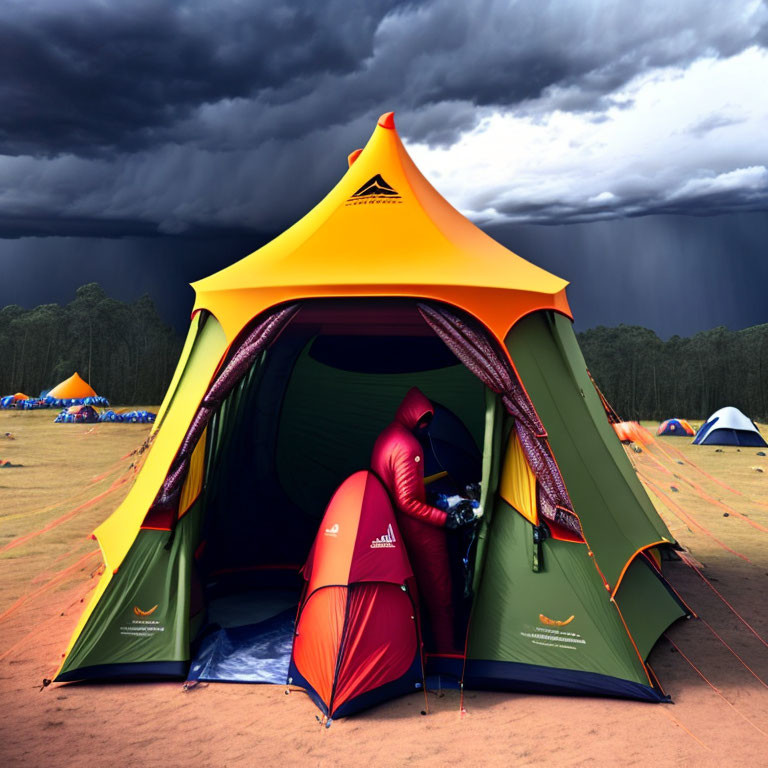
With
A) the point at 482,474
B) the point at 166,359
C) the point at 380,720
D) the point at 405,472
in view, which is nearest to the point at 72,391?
the point at 166,359

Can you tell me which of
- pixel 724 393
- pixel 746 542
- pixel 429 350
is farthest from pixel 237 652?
pixel 724 393

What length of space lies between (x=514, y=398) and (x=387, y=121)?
11.4ft

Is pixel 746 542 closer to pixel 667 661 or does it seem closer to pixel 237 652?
pixel 667 661

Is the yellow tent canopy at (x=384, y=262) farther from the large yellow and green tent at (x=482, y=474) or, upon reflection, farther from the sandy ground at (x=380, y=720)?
the sandy ground at (x=380, y=720)

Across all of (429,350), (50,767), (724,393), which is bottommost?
(724,393)

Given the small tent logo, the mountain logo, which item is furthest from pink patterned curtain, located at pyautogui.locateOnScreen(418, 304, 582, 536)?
the mountain logo

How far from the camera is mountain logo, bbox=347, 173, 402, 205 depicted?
20.3 feet

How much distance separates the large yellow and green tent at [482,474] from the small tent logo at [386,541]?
63cm

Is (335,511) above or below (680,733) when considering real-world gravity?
above

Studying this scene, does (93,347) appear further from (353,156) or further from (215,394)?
(215,394)

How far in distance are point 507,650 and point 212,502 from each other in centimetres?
296

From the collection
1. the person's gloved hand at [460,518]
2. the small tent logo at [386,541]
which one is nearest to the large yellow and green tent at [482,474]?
the person's gloved hand at [460,518]

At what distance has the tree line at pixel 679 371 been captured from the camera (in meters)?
39.7

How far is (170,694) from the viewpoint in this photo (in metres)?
4.67
